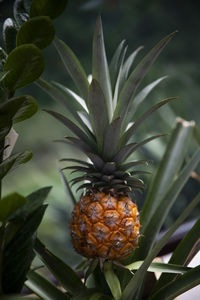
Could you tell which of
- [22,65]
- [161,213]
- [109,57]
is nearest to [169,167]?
[161,213]

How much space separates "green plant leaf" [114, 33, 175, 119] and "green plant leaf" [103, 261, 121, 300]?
21cm

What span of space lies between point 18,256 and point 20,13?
0.93 feet

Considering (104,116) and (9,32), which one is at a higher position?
(9,32)

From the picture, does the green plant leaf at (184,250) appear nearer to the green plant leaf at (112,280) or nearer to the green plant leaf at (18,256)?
the green plant leaf at (112,280)

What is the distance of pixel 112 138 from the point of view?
53cm

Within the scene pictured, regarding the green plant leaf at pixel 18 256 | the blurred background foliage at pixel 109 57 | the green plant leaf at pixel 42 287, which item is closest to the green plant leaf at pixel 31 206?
the green plant leaf at pixel 18 256

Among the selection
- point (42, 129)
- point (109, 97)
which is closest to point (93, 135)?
point (109, 97)

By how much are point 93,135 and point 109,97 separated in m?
0.06

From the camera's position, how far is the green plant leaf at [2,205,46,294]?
1.38 feet

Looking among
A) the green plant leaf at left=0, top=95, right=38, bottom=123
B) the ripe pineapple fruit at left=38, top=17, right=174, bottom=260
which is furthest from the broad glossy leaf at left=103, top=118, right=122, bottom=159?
the green plant leaf at left=0, top=95, right=38, bottom=123

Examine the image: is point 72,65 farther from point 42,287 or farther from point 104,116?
point 42,287

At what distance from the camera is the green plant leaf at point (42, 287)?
1.61 ft

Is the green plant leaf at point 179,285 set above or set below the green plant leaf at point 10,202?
below

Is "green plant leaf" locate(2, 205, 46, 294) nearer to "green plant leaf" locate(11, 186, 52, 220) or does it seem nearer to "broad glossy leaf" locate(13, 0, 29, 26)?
"green plant leaf" locate(11, 186, 52, 220)
